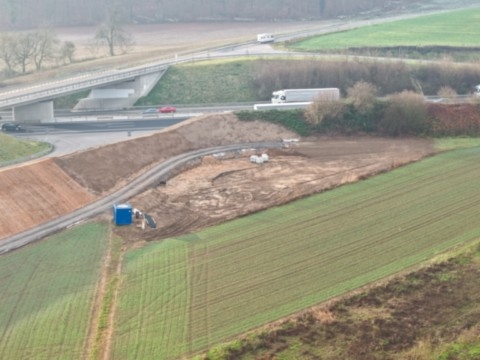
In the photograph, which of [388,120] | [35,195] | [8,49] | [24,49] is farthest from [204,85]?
[35,195]

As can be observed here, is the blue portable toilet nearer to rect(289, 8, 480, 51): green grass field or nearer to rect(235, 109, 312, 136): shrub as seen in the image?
rect(235, 109, 312, 136): shrub

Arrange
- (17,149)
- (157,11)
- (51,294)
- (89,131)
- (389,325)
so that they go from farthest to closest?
(157,11)
(89,131)
(17,149)
(51,294)
(389,325)

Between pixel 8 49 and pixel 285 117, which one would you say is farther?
pixel 8 49

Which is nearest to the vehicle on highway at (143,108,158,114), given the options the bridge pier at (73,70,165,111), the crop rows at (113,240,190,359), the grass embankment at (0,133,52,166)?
the bridge pier at (73,70,165,111)

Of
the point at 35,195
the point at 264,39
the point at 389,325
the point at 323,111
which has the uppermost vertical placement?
the point at 264,39

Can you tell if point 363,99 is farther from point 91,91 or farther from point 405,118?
point 91,91

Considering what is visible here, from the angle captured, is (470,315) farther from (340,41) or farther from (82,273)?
Result: (340,41)
